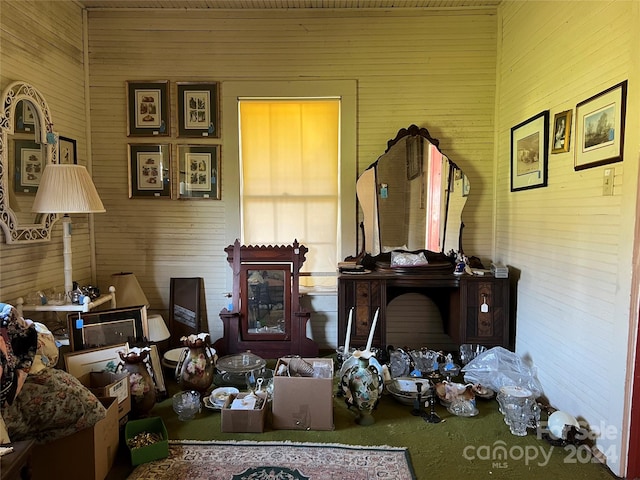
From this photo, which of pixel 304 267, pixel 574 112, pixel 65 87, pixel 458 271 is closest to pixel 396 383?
pixel 458 271

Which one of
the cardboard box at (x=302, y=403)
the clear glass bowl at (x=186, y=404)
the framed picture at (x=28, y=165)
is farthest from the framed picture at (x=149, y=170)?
the cardboard box at (x=302, y=403)

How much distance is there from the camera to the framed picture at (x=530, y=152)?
9.20ft

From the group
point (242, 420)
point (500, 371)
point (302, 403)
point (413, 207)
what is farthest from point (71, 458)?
point (413, 207)

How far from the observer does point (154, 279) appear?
381 centimetres

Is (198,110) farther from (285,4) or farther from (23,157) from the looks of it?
(23,157)

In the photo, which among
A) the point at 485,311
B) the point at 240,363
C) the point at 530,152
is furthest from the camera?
the point at 485,311

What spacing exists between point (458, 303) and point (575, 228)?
1138 mm

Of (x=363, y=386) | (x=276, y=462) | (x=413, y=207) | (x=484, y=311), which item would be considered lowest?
(x=276, y=462)

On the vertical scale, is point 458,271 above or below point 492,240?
below

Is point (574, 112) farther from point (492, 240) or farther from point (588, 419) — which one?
point (588, 419)

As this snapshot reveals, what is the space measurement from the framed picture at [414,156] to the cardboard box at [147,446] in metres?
2.64

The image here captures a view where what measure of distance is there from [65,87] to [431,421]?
3671 millimetres

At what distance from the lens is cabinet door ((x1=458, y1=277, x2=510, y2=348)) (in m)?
3.26

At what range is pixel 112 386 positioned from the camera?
7.52 feet
